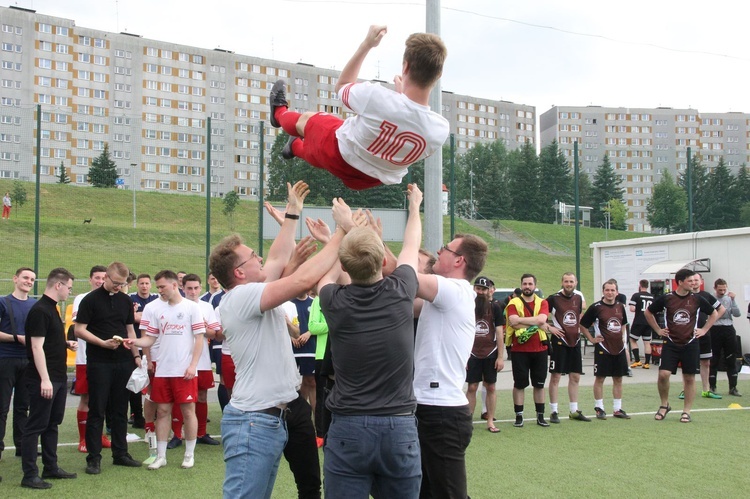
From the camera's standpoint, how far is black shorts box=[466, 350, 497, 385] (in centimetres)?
899

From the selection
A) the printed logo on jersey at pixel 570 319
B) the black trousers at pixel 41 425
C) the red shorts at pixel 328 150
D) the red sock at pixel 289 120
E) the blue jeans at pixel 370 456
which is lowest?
the black trousers at pixel 41 425

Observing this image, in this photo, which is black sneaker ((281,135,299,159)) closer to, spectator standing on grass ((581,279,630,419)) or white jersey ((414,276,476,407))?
white jersey ((414,276,476,407))

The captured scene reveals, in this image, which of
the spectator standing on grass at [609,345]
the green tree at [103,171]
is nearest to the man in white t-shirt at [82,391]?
the spectator standing on grass at [609,345]

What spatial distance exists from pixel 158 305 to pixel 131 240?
498 inches

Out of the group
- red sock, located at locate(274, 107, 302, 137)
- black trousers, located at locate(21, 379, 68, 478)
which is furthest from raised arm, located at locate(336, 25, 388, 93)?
black trousers, located at locate(21, 379, 68, 478)

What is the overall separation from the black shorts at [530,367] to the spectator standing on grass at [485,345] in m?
0.43

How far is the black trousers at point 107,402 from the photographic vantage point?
6.64 meters

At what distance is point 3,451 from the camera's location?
746 cm

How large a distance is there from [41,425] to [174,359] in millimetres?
1314

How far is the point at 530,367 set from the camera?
31.0ft

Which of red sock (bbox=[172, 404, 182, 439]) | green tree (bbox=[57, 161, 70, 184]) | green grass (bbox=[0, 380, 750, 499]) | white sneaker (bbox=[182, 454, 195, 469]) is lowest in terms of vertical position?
green grass (bbox=[0, 380, 750, 499])

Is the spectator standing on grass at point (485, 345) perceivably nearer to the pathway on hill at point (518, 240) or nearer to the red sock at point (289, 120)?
the red sock at point (289, 120)

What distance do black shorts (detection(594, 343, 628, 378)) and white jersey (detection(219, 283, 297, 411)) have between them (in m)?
7.19

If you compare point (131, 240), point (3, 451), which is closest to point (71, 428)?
point (3, 451)
